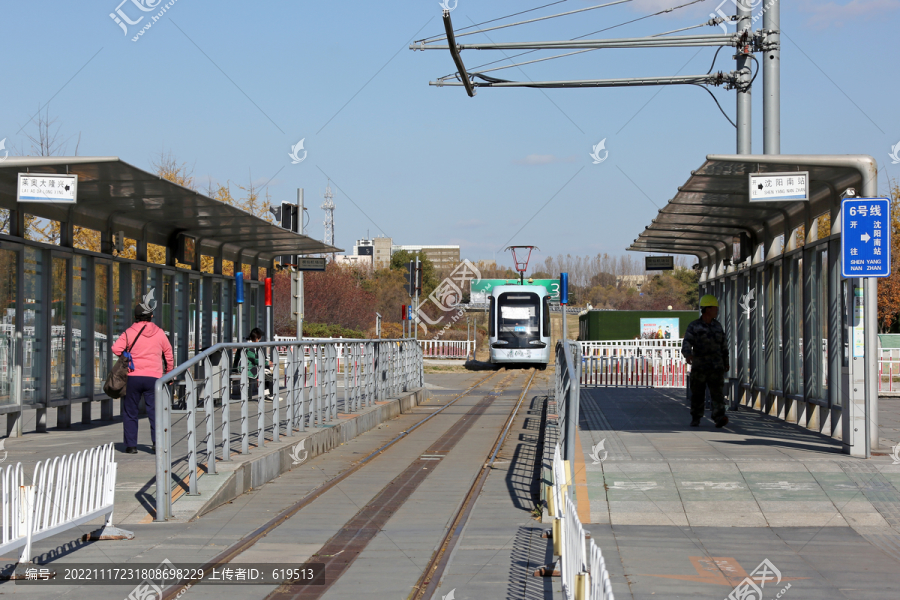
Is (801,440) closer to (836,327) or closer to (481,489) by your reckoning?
(836,327)

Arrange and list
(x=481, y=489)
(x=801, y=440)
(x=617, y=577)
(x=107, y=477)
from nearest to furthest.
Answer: (x=617, y=577)
(x=107, y=477)
(x=481, y=489)
(x=801, y=440)

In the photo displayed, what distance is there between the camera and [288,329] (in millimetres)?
41594

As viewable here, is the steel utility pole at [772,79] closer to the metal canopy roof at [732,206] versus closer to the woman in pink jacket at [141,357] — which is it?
the metal canopy roof at [732,206]

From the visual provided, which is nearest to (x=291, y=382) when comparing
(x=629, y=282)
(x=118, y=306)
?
(x=118, y=306)

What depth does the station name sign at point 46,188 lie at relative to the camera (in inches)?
396

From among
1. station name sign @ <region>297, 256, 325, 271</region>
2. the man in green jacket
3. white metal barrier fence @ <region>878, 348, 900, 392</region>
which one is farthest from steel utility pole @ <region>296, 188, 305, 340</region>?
white metal barrier fence @ <region>878, 348, 900, 392</region>

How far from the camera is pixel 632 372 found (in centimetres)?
2644

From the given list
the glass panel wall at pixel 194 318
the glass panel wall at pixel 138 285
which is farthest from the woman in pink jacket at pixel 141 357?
the glass panel wall at pixel 194 318

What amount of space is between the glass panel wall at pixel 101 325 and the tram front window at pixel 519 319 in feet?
68.9

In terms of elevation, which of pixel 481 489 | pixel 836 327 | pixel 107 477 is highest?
pixel 836 327

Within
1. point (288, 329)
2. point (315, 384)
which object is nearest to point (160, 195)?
point (315, 384)

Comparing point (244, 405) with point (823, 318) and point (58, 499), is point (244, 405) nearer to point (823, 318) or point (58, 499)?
point (58, 499)

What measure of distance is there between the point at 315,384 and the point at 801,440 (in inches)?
237

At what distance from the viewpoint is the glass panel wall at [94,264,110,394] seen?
13406 millimetres
